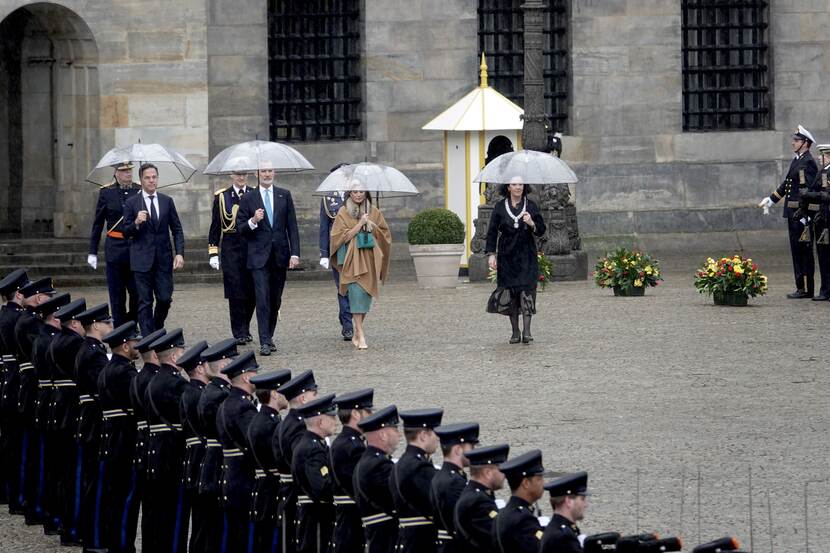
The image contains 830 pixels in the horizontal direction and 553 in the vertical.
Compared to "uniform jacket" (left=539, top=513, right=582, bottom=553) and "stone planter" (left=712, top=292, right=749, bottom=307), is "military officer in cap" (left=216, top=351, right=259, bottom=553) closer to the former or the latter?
"uniform jacket" (left=539, top=513, right=582, bottom=553)

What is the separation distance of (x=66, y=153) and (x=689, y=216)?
10.0m

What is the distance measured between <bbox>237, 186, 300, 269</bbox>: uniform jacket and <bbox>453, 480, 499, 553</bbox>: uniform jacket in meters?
10.6

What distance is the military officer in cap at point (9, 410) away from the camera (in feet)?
38.4

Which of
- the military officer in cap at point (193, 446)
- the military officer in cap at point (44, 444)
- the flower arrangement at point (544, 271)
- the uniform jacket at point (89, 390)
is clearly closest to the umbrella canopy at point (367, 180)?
the flower arrangement at point (544, 271)

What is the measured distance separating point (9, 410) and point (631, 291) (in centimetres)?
1152

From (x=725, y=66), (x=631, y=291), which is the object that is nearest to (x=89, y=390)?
(x=631, y=291)

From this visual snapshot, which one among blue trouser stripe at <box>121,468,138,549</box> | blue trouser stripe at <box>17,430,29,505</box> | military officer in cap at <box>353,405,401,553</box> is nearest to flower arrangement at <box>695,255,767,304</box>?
blue trouser stripe at <box>17,430,29,505</box>

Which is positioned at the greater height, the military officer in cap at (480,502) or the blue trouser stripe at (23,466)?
the military officer in cap at (480,502)

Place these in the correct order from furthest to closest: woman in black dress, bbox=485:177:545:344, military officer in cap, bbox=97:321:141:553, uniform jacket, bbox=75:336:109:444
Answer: woman in black dress, bbox=485:177:545:344, uniform jacket, bbox=75:336:109:444, military officer in cap, bbox=97:321:141:553

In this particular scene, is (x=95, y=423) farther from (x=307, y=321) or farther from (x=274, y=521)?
(x=307, y=321)

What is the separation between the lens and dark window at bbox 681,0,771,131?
29.9 meters

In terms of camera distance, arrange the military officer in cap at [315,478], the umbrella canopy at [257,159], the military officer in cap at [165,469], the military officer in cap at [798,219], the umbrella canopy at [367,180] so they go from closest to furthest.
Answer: the military officer in cap at [315,478], the military officer in cap at [165,469], the umbrella canopy at [367,180], the umbrella canopy at [257,159], the military officer in cap at [798,219]

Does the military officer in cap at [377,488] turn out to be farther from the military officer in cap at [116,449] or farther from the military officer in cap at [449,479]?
the military officer in cap at [116,449]

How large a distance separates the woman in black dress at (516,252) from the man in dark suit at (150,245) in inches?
124
